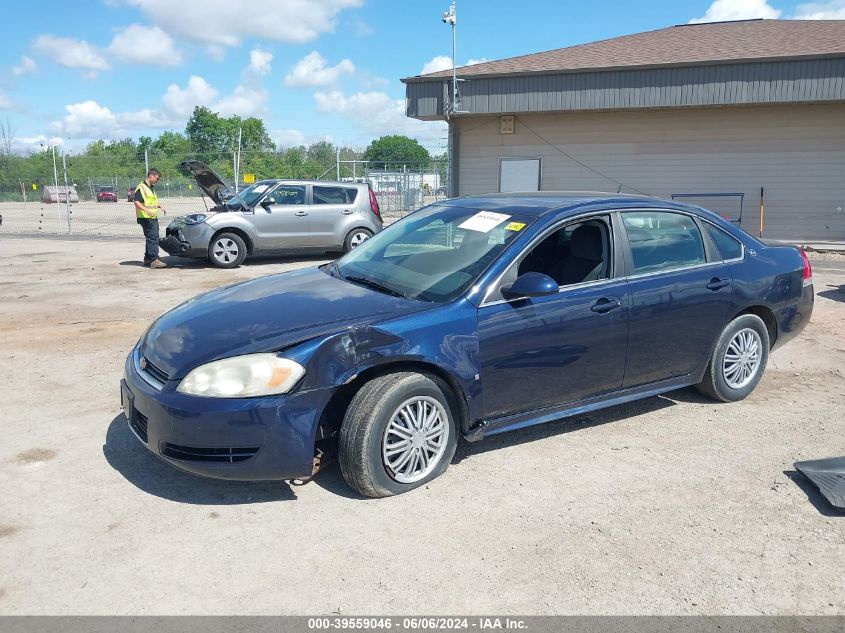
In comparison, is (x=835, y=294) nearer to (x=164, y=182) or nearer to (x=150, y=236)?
(x=150, y=236)

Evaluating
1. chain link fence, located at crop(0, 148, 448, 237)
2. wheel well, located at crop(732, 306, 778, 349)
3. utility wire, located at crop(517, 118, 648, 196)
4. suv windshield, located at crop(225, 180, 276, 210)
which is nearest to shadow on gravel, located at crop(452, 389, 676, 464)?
wheel well, located at crop(732, 306, 778, 349)

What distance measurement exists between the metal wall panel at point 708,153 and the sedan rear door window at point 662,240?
13.6m

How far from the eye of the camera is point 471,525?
11.3 feet

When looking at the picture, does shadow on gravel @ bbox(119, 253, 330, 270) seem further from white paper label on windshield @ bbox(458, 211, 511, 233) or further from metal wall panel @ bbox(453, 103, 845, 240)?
white paper label on windshield @ bbox(458, 211, 511, 233)

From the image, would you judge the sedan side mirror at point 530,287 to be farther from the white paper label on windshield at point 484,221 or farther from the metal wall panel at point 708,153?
the metal wall panel at point 708,153

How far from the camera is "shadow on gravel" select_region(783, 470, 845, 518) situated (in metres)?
3.60

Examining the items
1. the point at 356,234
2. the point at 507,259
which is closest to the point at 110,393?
the point at 507,259

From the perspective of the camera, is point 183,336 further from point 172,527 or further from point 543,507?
point 543,507

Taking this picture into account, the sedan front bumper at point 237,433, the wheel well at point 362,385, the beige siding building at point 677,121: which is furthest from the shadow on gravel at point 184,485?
the beige siding building at point 677,121

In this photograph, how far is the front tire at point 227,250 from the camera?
12.4 m

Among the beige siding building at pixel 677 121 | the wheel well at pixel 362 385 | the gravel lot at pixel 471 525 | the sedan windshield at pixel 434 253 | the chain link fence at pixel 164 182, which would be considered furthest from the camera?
the chain link fence at pixel 164 182

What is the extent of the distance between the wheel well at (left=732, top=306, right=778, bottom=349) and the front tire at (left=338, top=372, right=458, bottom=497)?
2.70m

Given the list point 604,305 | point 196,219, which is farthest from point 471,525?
point 196,219

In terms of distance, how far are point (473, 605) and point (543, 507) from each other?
0.94m
